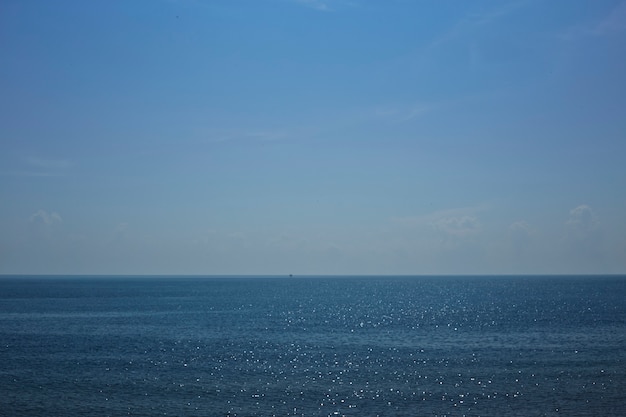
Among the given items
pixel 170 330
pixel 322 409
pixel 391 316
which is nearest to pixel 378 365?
pixel 322 409

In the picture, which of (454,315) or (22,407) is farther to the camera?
(454,315)

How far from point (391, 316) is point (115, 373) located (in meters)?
74.7

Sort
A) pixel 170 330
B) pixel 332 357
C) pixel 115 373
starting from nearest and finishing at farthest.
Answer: pixel 115 373 → pixel 332 357 → pixel 170 330

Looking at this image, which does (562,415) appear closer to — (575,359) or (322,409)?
(322,409)

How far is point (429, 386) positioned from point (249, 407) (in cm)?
1588

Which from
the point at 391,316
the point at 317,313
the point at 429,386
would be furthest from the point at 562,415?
the point at 317,313

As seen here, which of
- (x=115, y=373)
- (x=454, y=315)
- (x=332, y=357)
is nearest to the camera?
(x=115, y=373)

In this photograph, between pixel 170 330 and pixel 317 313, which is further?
pixel 317 313

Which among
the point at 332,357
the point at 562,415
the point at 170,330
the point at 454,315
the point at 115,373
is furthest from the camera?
the point at 454,315

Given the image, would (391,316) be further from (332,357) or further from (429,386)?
(429,386)

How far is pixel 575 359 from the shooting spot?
64.9 metres

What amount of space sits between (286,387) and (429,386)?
11964 millimetres

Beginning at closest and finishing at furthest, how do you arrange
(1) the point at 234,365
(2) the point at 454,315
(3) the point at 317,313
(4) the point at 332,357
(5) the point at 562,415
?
(5) the point at 562,415
(1) the point at 234,365
(4) the point at 332,357
(2) the point at 454,315
(3) the point at 317,313

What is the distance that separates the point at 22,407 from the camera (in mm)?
45594
